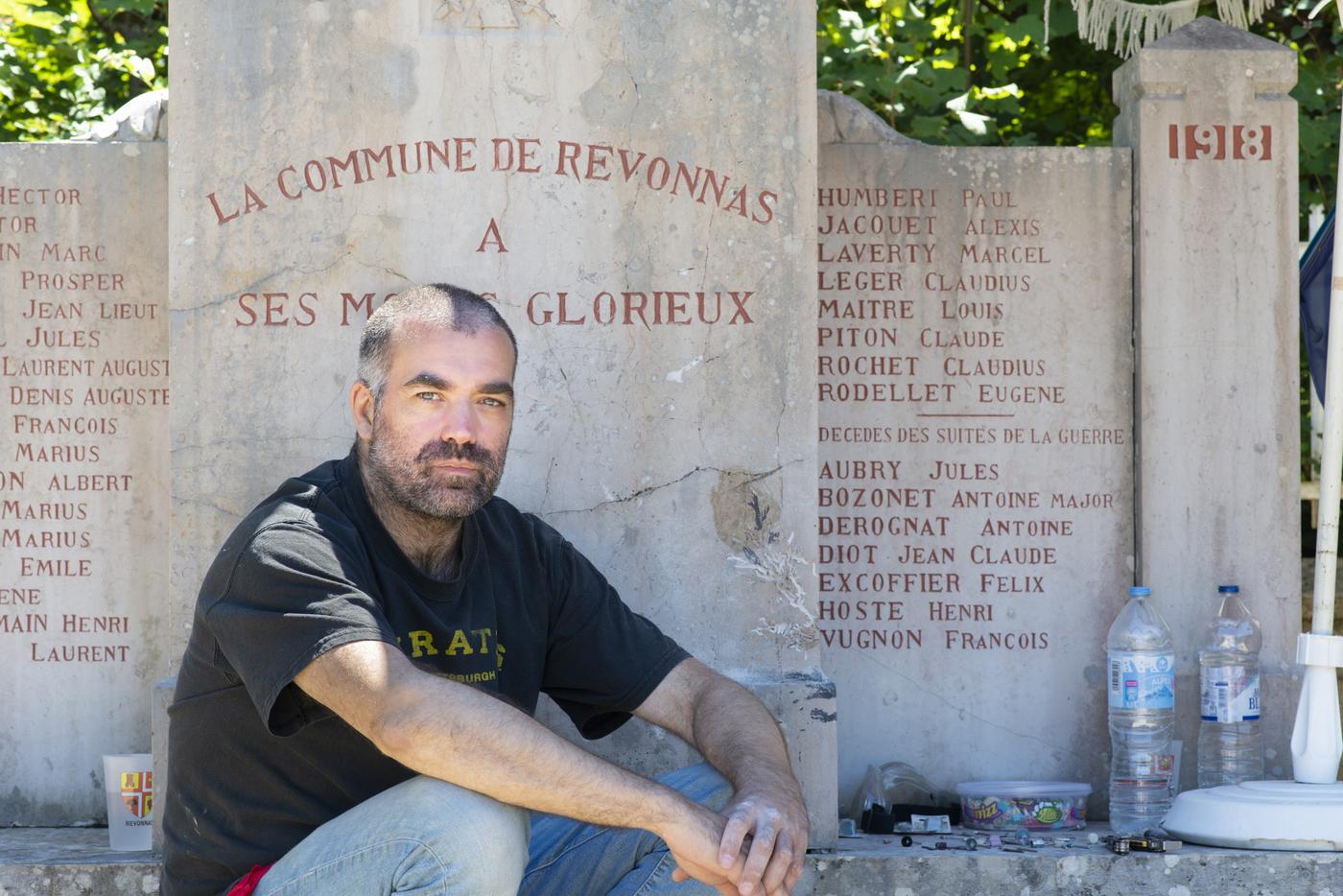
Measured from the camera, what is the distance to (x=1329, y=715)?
4340mm

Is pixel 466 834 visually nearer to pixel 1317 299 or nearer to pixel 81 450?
pixel 81 450

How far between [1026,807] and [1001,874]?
0.58 meters

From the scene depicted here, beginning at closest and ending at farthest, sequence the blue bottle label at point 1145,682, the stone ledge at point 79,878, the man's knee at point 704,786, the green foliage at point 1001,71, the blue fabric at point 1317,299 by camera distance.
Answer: the man's knee at point 704,786
the stone ledge at point 79,878
the blue bottle label at point 1145,682
the blue fabric at point 1317,299
the green foliage at point 1001,71

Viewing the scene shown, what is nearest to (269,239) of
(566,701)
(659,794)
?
(566,701)

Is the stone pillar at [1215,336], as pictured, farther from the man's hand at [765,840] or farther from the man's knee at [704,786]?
the man's hand at [765,840]

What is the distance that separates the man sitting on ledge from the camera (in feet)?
9.04

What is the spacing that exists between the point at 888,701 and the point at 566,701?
1726 mm

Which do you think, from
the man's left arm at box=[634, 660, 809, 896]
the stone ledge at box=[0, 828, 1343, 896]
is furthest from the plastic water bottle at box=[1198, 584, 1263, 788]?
the man's left arm at box=[634, 660, 809, 896]

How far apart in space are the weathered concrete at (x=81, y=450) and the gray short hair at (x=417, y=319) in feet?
5.96

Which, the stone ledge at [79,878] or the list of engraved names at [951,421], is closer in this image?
the stone ledge at [79,878]

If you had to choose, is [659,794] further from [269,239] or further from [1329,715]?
[1329,715]

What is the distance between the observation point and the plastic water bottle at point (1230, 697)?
15.0ft

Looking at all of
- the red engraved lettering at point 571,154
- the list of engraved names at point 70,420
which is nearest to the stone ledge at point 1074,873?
the red engraved lettering at point 571,154

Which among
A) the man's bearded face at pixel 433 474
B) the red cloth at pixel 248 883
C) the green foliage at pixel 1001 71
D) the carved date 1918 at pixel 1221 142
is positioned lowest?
the red cloth at pixel 248 883
